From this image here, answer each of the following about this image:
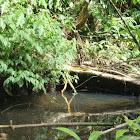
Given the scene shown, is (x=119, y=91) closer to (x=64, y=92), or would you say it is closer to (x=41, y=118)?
(x=64, y=92)

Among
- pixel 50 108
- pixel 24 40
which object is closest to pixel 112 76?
pixel 50 108

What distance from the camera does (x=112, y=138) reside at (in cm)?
170

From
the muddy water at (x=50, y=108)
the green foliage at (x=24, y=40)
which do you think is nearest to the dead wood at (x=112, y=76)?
the muddy water at (x=50, y=108)

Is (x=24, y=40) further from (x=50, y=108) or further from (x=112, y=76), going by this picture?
(x=112, y=76)

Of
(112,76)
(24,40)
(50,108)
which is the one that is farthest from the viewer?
(112,76)

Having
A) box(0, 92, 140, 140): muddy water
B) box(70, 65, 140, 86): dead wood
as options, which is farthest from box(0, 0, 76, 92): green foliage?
box(70, 65, 140, 86): dead wood

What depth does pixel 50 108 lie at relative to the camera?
9.22 feet

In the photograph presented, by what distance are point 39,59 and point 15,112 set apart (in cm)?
88

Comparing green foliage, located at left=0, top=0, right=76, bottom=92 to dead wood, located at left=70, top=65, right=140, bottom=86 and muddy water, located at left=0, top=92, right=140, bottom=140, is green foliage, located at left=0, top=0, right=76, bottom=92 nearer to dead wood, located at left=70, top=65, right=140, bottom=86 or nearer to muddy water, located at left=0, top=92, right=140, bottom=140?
muddy water, located at left=0, top=92, right=140, bottom=140

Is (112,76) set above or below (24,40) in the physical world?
below

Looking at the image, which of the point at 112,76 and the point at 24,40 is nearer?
the point at 24,40

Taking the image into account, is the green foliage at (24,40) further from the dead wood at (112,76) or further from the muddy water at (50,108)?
the dead wood at (112,76)

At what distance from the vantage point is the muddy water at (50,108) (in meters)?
1.85

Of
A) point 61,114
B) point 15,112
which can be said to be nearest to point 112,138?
point 61,114
